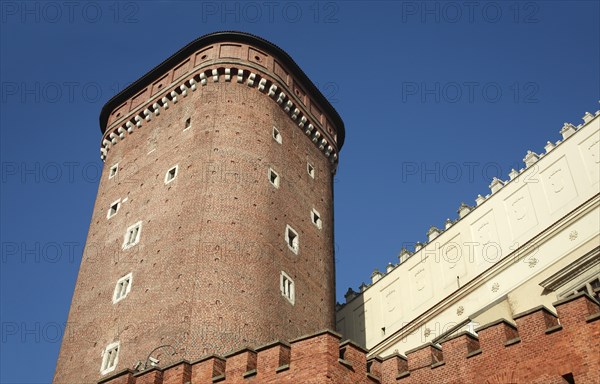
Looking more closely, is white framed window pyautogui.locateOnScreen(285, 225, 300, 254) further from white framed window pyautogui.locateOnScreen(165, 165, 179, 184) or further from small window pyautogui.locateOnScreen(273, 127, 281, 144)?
white framed window pyautogui.locateOnScreen(165, 165, 179, 184)

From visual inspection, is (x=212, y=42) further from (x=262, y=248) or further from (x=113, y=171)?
(x=262, y=248)

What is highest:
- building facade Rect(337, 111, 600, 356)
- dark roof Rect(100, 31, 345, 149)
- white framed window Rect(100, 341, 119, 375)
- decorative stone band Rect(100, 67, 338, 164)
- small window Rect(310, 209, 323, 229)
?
dark roof Rect(100, 31, 345, 149)

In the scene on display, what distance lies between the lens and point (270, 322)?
2125 cm

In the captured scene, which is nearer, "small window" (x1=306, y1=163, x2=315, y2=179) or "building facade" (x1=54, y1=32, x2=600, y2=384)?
"building facade" (x1=54, y1=32, x2=600, y2=384)

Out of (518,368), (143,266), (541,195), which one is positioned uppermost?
(541,195)

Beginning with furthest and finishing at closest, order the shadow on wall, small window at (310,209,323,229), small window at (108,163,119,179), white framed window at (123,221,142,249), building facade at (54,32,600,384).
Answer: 1. the shadow on wall
2. small window at (108,163,119,179)
3. small window at (310,209,323,229)
4. white framed window at (123,221,142,249)
5. building facade at (54,32,600,384)

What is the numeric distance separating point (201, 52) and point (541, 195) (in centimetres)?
1295

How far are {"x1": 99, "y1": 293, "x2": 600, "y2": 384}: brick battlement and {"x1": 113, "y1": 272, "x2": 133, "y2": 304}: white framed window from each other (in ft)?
22.6

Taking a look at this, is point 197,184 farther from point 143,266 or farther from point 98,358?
point 98,358

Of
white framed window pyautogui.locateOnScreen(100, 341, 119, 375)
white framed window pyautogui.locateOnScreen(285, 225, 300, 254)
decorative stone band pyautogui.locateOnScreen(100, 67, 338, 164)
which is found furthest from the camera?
decorative stone band pyautogui.locateOnScreen(100, 67, 338, 164)

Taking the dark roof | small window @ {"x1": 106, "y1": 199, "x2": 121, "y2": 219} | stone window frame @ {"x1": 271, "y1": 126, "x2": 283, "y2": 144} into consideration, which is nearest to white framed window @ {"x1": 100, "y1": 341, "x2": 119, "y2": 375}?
small window @ {"x1": 106, "y1": 199, "x2": 121, "y2": 219}

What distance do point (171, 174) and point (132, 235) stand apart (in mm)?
2278

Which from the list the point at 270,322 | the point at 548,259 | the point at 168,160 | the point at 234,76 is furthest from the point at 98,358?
the point at 548,259

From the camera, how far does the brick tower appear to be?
68.3 ft
